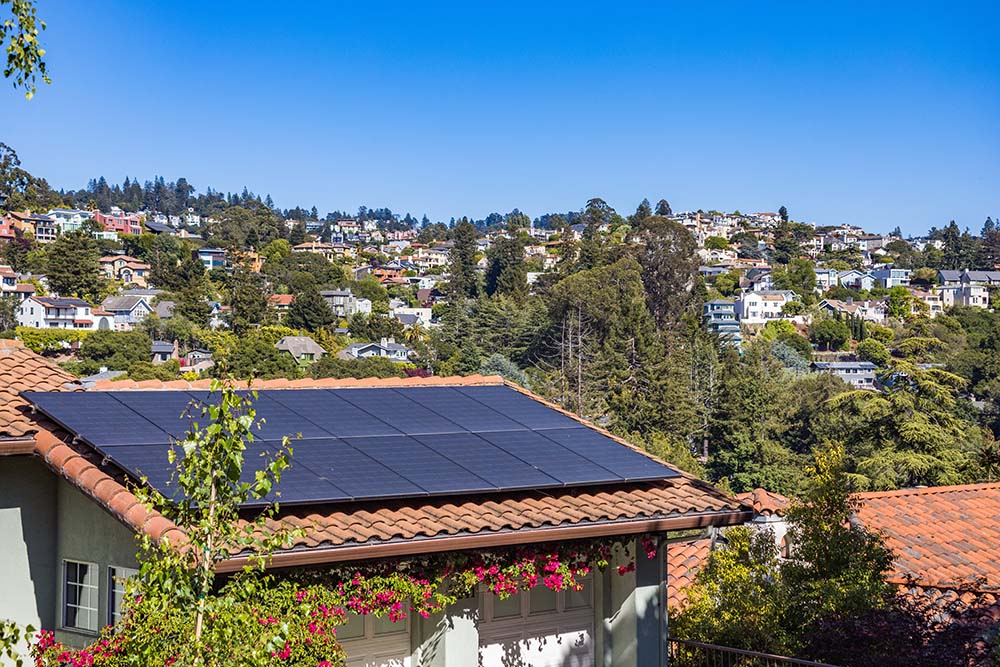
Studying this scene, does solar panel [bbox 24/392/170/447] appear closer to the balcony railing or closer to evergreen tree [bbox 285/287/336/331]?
the balcony railing

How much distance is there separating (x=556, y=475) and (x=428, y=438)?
134 centimetres

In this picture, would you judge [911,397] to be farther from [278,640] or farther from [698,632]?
[278,640]

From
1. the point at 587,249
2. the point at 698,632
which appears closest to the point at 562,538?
the point at 698,632

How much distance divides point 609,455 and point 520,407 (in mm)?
1531

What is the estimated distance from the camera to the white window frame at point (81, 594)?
9.82m

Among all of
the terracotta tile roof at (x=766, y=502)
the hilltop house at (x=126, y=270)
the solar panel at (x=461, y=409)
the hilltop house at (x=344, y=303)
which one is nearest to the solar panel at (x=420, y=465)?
the solar panel at (x=461, y=409)

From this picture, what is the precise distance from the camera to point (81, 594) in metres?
9.98

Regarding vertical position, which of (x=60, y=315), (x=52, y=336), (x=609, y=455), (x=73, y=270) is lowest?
(x=52, y=336)

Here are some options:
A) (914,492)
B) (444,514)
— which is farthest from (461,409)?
(914,492)

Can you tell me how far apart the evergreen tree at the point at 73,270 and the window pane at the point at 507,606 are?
129 meters

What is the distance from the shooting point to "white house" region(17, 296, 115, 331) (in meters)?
118

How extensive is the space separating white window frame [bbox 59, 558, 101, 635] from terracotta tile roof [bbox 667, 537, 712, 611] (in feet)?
25.9

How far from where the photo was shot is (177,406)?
36.1ft

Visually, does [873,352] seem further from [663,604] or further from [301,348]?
[663,604]
